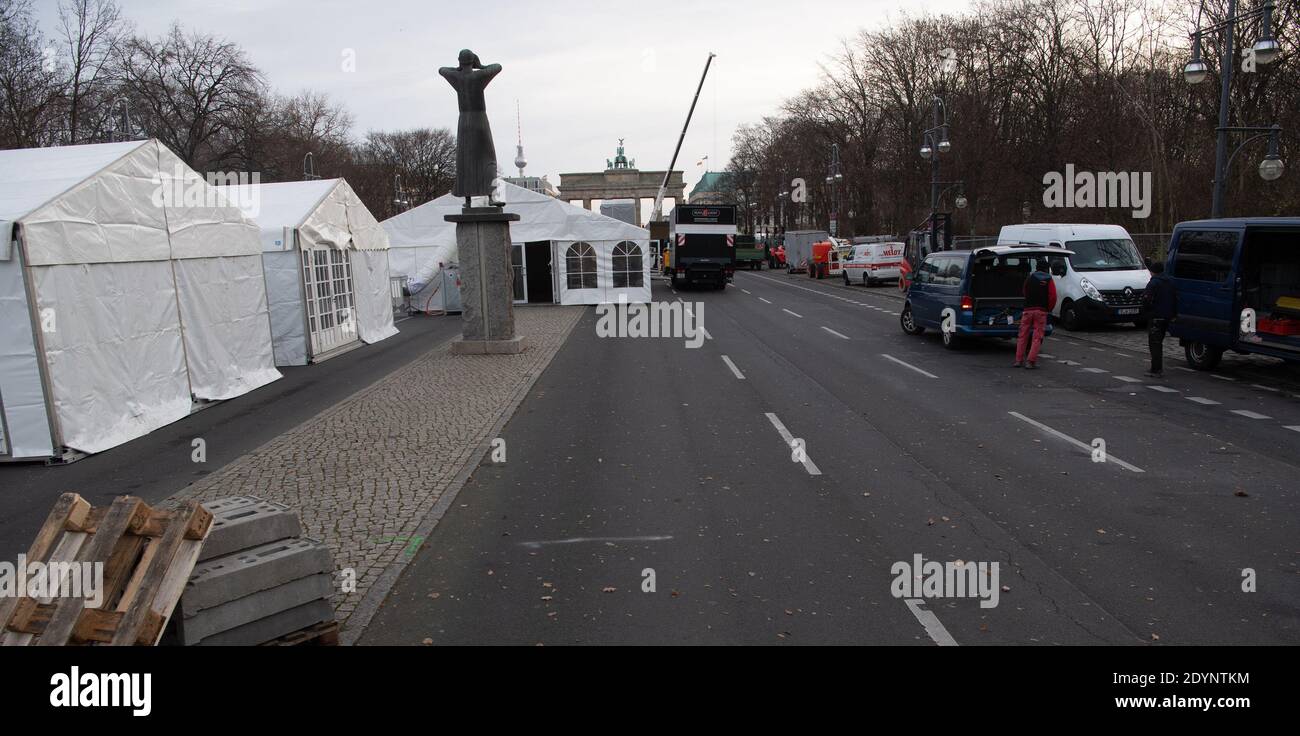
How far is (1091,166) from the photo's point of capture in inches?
1435

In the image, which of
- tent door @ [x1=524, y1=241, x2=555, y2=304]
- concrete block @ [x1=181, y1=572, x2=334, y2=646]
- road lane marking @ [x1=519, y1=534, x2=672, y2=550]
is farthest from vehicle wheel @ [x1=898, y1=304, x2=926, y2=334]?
concrete block @ [x1=181, y1=572, x2=334, y2=646]

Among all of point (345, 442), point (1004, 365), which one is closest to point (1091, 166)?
point (1004, 365)

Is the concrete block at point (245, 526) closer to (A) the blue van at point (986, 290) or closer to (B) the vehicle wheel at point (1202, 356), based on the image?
(A) the blue van at point (986, 290)

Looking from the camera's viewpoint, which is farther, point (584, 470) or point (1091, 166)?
point (1091, 166)

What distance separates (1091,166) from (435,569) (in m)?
38.0

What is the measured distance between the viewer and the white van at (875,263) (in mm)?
37906

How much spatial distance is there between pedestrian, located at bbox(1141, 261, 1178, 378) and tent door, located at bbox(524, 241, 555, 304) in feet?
72.8

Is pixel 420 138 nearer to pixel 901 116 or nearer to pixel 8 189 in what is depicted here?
pixel 901 116

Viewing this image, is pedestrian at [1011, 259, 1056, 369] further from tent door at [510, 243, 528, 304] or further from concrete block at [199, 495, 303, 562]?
tent door at [510, 243, 528, 304]

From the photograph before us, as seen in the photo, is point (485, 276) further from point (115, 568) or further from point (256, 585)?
point (115, 568)

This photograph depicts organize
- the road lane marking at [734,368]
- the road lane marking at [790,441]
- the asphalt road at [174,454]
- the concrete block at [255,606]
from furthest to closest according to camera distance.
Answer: the road lane marking at [734,368], the road lane marking at [790,441], the asphalt road at [174,454], the concrete block at [255,606]

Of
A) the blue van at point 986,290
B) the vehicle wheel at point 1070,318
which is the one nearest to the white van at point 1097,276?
the vehicle wheel at point 1070,318

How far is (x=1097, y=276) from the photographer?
61.9 ft

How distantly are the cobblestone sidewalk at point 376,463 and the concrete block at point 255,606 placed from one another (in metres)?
0.67
